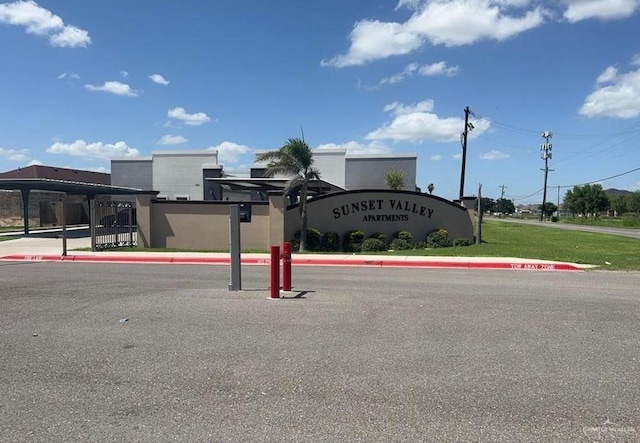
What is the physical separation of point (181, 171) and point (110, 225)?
28.4 m

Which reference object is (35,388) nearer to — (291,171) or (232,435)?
(232,435)

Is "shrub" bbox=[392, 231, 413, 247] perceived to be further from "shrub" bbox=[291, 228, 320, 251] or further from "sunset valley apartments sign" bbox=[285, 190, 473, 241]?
"shrub" bbox=[291, 228, 320, 251]

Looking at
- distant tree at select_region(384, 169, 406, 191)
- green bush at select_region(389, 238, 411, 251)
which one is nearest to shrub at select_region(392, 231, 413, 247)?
green bush at select_region(389, 238, 411, 251)

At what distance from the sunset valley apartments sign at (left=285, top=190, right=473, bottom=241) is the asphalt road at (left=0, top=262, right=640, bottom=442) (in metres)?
13.0

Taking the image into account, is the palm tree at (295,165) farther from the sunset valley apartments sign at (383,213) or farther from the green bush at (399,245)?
the green bush at (399,245)

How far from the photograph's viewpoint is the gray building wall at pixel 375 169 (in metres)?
48.6

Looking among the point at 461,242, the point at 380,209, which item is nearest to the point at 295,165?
the point at 380,209

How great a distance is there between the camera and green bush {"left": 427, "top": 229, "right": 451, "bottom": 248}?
22.6 metres

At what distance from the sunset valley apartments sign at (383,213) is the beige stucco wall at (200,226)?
185cm

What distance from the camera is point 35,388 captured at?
15.8 feet

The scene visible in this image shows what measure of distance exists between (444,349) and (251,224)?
16683 mm

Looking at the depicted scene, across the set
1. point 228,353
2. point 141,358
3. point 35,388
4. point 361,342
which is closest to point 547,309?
point 361,342

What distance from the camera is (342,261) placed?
1700 centimetres

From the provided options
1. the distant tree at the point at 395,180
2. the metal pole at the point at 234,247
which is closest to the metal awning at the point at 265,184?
the distant tree at the point at 395,180
